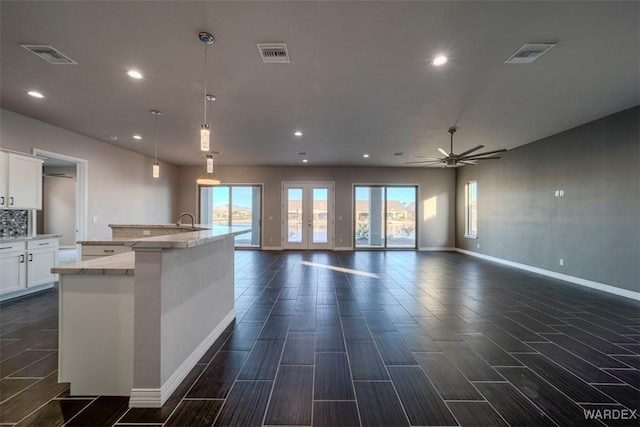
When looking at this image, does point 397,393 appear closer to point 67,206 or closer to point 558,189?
point 558,189

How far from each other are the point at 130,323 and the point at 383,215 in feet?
27.3

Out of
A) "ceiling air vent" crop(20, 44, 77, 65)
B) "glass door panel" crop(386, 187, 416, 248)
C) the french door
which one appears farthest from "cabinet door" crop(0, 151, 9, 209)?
"glass door panel" crop(386, 187, 416, 248)

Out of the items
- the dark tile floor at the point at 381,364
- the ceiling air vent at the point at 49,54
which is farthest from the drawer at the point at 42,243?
the ceiling air vent at the point at 49,54

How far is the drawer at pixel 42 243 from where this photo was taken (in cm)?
400

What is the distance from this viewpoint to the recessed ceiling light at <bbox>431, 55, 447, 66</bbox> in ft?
9.02

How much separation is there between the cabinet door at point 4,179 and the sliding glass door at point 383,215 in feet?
26.1

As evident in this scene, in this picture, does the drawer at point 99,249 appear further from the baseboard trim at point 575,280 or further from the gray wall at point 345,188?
the baseboard trim at point 575,280

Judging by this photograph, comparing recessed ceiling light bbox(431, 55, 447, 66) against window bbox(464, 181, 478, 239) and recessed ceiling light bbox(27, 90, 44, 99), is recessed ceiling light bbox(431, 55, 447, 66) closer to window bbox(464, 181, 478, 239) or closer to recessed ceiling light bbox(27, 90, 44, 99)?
recessed ceiling light bbox(27, 90, 44, 99)

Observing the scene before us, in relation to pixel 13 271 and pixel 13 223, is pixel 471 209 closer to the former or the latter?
pixel 13 271

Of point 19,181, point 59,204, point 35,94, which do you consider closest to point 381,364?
point 35,94

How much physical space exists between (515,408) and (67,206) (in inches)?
495

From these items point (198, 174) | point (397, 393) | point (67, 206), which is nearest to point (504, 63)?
point (397, 393)

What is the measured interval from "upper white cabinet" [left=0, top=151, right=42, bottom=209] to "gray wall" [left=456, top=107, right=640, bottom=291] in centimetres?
948

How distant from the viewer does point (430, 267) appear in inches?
252
